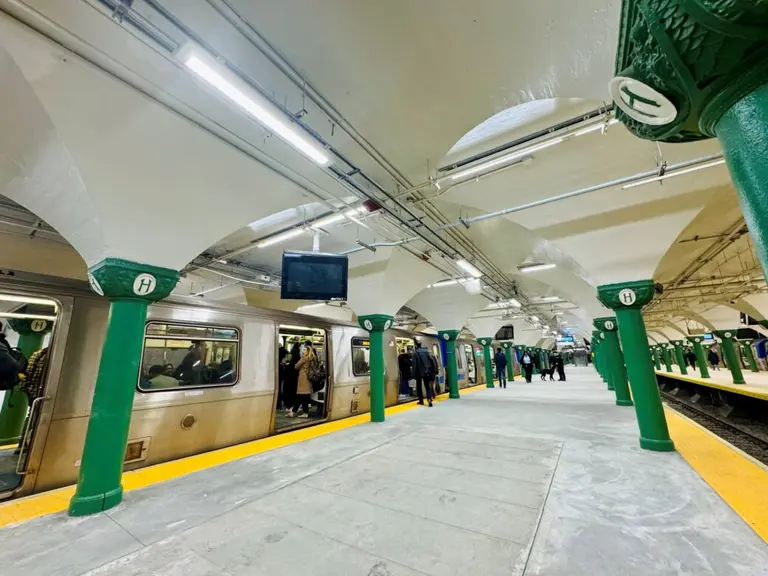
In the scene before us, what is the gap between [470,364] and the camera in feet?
46.5

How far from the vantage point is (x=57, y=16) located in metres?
2.09

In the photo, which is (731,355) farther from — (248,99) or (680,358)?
(248,99)

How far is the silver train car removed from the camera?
10.0ft

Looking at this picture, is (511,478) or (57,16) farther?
(511,478)

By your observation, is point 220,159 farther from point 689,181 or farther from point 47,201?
point 689,181

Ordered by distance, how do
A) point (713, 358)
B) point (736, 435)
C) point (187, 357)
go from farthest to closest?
point (713, 358)
point (736, 435)
point (187, 357)

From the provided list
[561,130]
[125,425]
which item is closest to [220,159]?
[125,425]

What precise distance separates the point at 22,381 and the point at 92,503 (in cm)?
246

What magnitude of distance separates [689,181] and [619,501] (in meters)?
3.86

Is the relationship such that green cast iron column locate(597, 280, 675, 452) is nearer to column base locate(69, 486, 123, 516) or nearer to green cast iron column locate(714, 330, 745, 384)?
column base locate(69, 486, 123, 516)

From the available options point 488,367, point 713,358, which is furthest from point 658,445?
point 713,358

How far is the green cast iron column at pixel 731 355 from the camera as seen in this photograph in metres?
11.4

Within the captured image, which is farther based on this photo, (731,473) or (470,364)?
(470,364)

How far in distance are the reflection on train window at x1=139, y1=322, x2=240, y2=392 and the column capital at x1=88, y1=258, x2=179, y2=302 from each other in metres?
1.11
